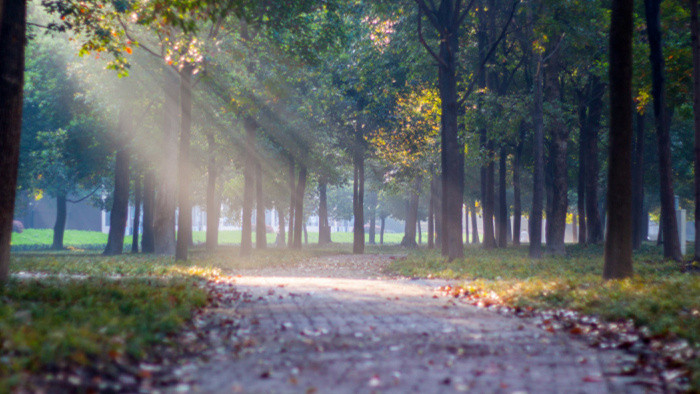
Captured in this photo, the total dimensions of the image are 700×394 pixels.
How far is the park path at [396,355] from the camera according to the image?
4684 millimetres

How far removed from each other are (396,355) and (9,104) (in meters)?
7.89

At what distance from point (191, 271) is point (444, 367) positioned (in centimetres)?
1051

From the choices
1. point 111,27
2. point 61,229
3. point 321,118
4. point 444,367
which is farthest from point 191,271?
point 61,229

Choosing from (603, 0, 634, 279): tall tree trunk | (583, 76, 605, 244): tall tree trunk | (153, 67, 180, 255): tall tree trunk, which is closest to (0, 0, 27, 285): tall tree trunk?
(603, 0, 634, 279): tall tree trunk

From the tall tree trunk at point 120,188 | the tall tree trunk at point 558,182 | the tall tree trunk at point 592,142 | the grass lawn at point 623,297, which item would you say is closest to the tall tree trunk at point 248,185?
the tall tree trunk at point 120,188

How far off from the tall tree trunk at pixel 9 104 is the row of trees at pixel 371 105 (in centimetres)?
4

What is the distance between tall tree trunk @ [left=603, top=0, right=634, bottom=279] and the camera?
10938 mm

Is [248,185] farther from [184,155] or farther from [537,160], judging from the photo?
[537,160]

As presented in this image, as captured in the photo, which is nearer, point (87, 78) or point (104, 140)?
point (87, 78)

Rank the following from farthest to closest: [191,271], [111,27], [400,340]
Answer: [191,271] < [111,27] < [400,340]

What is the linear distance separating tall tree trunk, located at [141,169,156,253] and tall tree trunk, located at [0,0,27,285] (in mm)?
21369

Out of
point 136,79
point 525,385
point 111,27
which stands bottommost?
point 525,385

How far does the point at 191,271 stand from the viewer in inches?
572

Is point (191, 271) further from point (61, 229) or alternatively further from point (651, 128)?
point (61, 229)
